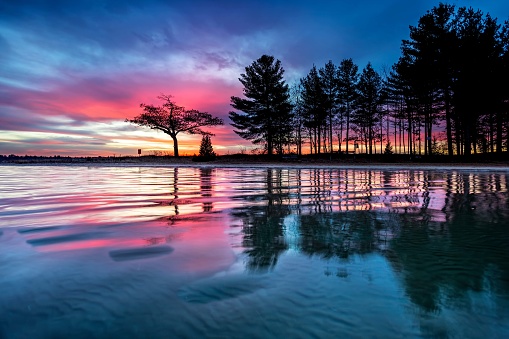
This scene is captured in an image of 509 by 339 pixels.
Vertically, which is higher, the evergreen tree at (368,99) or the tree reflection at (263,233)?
the evergreen tree at (368,99)

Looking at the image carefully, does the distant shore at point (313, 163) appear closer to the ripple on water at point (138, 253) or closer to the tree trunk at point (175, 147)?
the tree trunk at point (175, 147)

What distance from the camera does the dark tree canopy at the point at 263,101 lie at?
44.3m

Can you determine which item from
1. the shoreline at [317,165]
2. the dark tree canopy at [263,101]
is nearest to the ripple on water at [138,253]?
the shoreline at [317,165]

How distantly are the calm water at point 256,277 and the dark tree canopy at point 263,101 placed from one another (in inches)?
1534

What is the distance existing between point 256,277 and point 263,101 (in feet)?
140

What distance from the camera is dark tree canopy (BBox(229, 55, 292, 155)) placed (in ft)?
145

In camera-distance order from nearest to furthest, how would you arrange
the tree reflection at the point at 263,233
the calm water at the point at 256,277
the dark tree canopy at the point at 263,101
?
the calm water at the point at 256,277 < the tree reflection at the point at 263,233 < the dark tree canopy at the point at 263,101

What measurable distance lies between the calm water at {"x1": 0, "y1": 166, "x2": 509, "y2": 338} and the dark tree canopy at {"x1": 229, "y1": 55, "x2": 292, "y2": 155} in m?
39.0

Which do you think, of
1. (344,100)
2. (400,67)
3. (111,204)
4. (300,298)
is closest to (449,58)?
(400,67)

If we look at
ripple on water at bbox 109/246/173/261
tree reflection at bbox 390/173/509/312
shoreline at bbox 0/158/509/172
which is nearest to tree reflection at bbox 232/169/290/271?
ripple on water at bbox 109/246/173/261

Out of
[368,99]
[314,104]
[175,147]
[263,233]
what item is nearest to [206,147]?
[175,147]

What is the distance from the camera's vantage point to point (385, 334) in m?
2.00

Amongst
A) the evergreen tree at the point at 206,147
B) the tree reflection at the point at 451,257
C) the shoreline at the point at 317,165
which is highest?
the evergreen tree at the point at 206,147

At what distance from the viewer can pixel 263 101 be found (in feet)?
146
